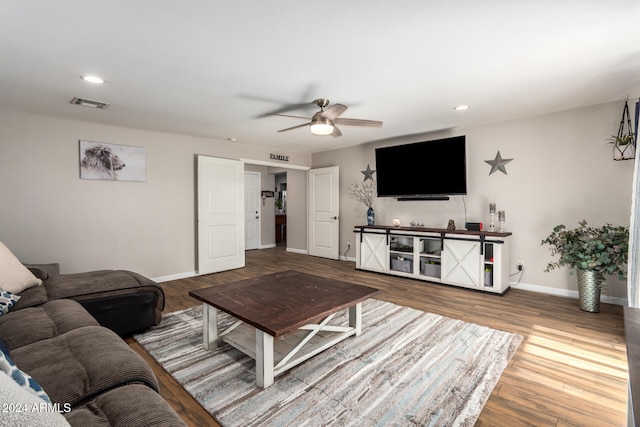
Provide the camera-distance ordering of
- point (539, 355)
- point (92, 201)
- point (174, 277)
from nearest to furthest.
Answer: point (539, 355) < point (92, 201) < point (174, 277)

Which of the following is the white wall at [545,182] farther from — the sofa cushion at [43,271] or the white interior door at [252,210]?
the sofa cushion at [43,271]

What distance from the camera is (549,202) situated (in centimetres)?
400

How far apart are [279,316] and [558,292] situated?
3.89m

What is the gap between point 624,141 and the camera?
11.2 feet

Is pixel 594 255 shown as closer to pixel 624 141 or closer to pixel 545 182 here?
pixel 545 182

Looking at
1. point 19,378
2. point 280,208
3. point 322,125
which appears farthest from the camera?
point 280,208

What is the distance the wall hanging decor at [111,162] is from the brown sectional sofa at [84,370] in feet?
8.96

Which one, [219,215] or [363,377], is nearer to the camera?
[363,377]

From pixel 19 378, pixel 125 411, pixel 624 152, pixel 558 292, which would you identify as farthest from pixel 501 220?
pixel 19 378

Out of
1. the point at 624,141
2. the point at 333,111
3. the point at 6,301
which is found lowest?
the point at 6,301

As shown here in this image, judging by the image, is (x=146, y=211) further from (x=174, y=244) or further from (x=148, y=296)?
(x=148, y=296)

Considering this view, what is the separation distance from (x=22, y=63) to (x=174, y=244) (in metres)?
3.01

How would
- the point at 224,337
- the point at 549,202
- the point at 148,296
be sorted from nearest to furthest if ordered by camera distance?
1. the point at 224,337
2. the point at 148,296
3. the point at 549,202

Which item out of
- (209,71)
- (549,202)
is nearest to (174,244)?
(209,71)
